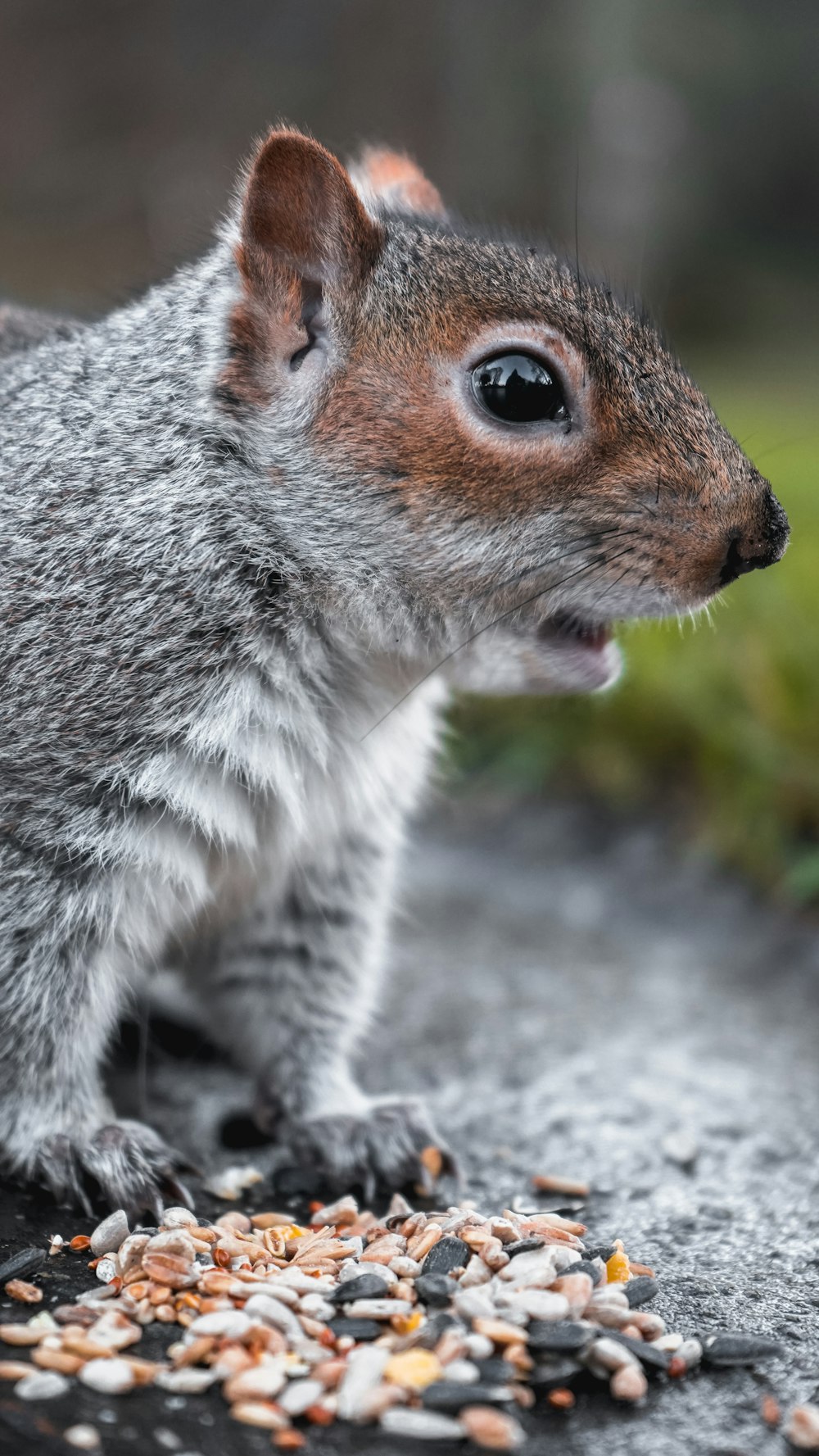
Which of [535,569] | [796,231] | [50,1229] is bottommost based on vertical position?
[50,1229]

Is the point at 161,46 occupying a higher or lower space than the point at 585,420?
higher

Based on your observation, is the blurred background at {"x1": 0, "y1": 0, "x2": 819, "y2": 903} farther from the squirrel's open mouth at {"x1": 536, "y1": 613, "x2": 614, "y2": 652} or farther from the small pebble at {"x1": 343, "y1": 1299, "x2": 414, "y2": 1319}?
the small pebble at {"x1": 343, "y1": 1299, "x2": 414, "y2": 1319}

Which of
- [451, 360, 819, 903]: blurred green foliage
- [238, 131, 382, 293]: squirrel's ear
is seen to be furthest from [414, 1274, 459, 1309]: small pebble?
[451, 360, 819, 903]: blurred green foliage

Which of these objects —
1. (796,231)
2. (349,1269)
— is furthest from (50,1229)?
(796,231)

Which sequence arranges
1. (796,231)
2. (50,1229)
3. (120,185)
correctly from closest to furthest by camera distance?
(50,1229)
(120,185)
(796,231)

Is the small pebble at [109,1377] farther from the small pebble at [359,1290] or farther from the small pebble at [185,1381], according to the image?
the small pebble at [359,1290]

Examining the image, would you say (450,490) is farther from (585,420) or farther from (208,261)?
(208,261)

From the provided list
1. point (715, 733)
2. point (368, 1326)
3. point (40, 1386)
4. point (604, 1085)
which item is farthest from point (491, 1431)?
point (715, 733)
